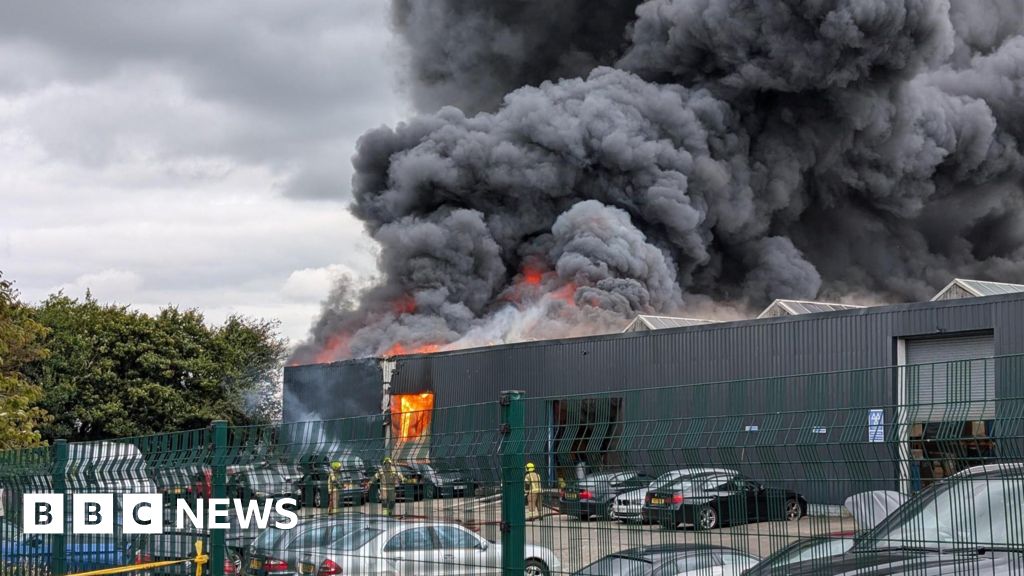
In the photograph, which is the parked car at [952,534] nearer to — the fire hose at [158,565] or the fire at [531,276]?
the fire hose at [158,565]

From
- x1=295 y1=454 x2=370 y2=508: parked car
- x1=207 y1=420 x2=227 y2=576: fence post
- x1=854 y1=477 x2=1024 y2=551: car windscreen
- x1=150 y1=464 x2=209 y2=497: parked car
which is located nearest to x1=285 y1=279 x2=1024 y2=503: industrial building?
x1=854 y1=477 x2=1024 y2=551: car windscreen

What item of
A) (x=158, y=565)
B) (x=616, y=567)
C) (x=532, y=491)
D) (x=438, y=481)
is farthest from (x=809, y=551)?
(x=158, y=565)

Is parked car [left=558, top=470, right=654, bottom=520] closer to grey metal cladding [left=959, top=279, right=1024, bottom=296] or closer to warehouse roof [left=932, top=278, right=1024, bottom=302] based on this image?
warehouse roof [left=932, top=278, right=1024, bottom=302]

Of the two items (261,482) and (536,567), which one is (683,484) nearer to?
(536,567)

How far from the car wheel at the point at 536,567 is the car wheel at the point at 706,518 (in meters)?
1.07

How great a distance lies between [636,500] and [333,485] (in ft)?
7.86

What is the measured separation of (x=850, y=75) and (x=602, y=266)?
53.0 feet

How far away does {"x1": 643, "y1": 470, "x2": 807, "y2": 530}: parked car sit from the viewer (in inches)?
210

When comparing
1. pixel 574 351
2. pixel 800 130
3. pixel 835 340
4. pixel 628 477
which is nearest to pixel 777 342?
pixel 835 340

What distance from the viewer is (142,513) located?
30.4 feet

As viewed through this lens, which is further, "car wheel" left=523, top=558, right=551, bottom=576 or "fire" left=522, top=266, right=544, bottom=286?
"fire" left=522, top=266, right=544, bottom=286

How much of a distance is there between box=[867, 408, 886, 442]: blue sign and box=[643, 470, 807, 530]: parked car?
1.43 ft

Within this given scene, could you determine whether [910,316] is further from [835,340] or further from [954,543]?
[954,543]

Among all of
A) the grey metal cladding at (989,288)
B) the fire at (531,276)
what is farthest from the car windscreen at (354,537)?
the fire at (531,276)
